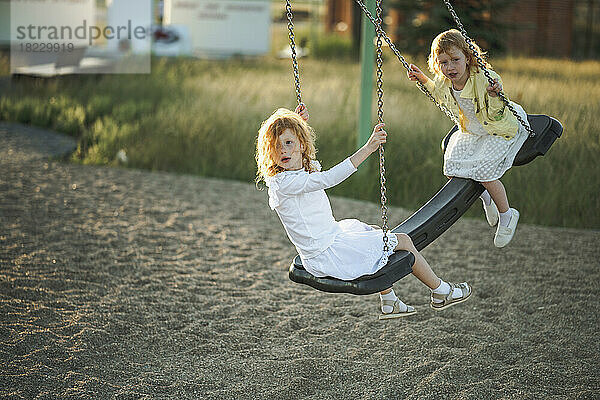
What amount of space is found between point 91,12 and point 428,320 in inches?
454

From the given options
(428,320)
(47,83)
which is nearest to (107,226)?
(428,320)

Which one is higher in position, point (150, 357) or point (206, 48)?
point (206, 48)

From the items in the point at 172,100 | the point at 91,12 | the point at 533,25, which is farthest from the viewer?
the point at 533,25

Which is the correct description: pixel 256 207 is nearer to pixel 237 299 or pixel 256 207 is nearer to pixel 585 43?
pixel 237 299

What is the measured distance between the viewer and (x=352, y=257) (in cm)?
323

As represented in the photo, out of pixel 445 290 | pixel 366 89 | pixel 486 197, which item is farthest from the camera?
pixel 366 89

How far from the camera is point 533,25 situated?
59.2 feet

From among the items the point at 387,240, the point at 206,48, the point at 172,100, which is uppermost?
the point at 206,48

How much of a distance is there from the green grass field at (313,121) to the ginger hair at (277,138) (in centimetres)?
339

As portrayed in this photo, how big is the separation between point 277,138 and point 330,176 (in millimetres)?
288

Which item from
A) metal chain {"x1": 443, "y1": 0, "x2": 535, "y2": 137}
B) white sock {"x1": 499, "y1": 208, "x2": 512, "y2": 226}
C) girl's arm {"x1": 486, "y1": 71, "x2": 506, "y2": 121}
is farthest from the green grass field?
metal chain {"x1": 443, "y1": 0, "x2": 535, "y2": 137}

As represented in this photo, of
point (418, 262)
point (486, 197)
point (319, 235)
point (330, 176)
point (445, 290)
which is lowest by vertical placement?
point (445, 290)

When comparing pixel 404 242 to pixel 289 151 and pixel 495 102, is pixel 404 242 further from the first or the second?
pixel 495 102

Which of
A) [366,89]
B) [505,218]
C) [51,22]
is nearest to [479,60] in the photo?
[505,218]
